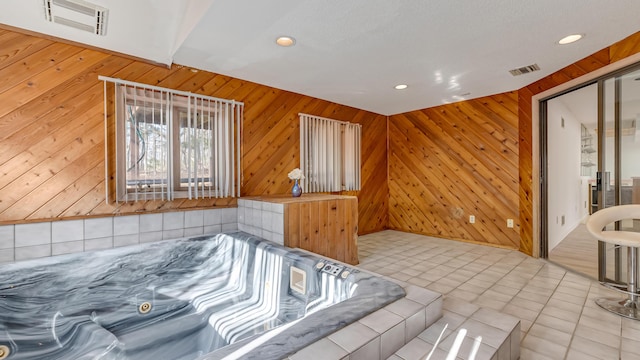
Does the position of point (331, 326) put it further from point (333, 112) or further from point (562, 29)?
point (333, 112)

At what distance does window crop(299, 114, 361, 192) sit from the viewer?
375 centimetres

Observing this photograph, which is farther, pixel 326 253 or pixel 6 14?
pixel 326 253

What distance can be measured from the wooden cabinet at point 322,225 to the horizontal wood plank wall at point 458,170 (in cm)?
192

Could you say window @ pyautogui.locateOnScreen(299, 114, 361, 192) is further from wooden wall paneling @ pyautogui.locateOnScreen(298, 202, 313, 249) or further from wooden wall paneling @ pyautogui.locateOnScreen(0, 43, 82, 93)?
wooden wall paneling @ pyautogui.locateOnScreen(0, 43, 82, 93)

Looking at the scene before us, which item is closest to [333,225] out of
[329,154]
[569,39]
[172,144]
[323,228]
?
[323,228]

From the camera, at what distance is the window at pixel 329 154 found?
3.75 meters

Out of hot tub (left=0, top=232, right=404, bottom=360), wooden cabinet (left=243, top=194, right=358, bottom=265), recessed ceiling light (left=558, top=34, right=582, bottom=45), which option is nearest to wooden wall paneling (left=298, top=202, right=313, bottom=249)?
wooden cabinet (left=243, top=194, right=358, bottom=265)

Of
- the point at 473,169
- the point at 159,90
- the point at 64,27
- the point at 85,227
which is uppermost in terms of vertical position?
the point at 64,27

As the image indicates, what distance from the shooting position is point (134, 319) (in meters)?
1.98

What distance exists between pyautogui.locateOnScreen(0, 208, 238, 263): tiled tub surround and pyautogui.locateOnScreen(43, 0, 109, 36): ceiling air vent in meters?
1.46

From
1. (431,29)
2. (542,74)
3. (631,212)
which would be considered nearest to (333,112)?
(431,29)

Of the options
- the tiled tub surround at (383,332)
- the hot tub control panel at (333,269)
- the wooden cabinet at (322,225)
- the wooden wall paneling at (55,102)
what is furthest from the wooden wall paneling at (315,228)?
the wooden wall paneling at (55,102)

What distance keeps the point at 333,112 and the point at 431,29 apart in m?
2.13

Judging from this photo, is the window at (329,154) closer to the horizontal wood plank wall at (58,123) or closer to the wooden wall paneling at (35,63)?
the horizontal wood plank wall at (58,123)
